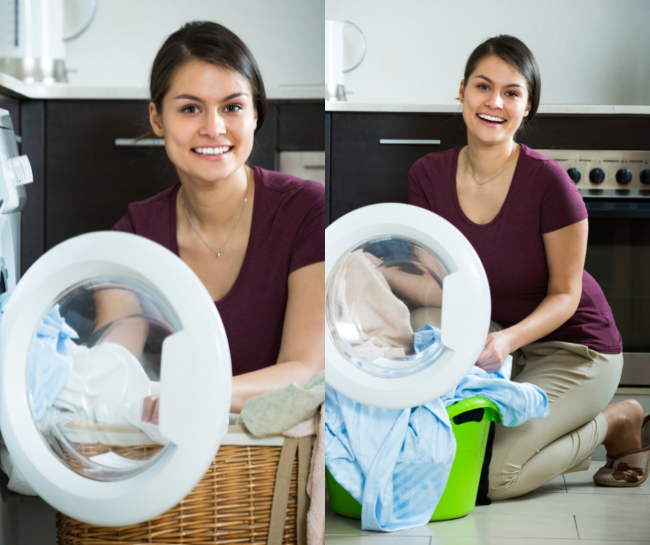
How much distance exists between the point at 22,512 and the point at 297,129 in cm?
79

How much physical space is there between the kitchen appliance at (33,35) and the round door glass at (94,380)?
14.7 inches

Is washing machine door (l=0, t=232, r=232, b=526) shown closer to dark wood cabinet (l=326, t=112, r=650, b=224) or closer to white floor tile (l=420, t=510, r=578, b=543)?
dark wood cabinet (l=326, t=112, r=650, b=224)

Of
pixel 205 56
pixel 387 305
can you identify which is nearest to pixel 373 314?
pixel 387 305

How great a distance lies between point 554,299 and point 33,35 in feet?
3.44

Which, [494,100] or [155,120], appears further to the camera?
[494,100]

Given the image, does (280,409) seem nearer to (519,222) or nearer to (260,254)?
(260,254)

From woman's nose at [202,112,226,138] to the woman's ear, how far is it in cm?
8

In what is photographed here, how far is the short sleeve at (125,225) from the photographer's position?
3.04 feet

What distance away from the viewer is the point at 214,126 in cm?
89

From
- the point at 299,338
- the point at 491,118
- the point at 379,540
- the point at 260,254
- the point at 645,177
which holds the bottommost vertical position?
the point at 379,540

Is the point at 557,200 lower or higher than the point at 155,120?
lower

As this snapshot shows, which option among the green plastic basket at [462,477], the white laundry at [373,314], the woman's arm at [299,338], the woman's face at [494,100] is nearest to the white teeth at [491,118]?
the woman's face at [494,100]

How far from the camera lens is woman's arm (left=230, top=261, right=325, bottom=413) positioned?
36.6 inches

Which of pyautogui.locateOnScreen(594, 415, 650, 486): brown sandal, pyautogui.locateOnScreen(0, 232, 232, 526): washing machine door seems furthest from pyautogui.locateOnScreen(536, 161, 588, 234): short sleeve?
pyautogui.locateOnScreen(0, 232, 232, 526): washing machine door
